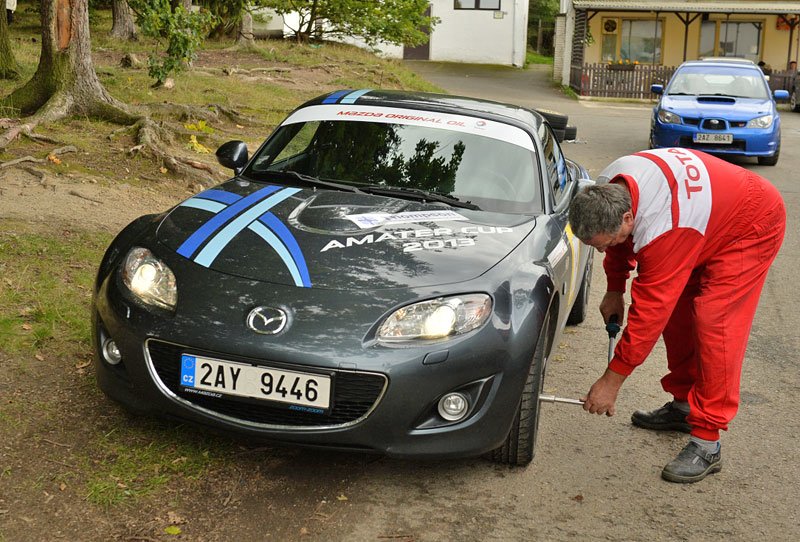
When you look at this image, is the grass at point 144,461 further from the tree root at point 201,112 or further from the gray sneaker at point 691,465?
the tree root at point 201,112

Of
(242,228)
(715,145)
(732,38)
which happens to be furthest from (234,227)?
(732,38)

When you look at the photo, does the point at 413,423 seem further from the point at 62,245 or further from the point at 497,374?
the point at 62,245

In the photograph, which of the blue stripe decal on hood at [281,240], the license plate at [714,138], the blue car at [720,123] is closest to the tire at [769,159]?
the blue car at [720,123]

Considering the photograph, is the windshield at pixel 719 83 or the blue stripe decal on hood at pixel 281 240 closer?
the blue stripe decal on hood at pixel 281 240

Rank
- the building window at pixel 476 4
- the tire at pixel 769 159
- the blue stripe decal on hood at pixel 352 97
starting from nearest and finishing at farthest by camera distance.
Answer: the blue stripe decal on hood at pixel 352 97 < the tire at pixel 769 159 < the building window at pixel 476 4

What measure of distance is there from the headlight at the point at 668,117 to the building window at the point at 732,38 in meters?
21.3

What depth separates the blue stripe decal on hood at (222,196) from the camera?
452cm

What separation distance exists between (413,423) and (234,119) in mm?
10671

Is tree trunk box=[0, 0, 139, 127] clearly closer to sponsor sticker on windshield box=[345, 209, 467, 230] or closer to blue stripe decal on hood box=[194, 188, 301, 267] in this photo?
blue stripe decal on hood box=[194, 188, 301, 267]

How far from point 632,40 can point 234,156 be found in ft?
102

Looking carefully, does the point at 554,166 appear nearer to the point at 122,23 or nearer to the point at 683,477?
the point at 683,477

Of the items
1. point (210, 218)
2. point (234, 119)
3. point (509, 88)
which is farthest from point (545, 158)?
point (509, 88)

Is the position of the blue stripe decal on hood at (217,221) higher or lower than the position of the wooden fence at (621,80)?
higher

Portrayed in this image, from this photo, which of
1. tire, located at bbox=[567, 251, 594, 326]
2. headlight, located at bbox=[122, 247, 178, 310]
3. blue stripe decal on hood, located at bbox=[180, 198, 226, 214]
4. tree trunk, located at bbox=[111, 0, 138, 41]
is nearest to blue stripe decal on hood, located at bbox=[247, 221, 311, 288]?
blue stripe decal on hood, located at bbox=[180, 198, 226, 214]
